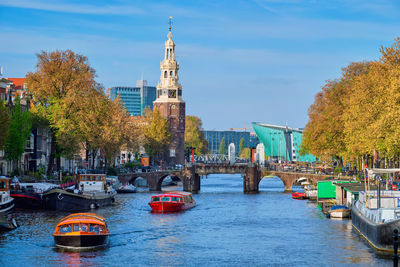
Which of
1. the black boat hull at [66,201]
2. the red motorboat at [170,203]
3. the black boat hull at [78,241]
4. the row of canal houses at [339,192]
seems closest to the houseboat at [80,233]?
the black boat hull at [78,241]

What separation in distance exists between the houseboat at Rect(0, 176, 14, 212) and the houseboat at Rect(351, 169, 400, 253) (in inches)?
1471

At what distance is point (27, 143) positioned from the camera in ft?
382

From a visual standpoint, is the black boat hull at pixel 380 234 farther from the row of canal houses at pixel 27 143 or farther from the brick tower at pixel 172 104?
the brick tower at pixel 172 104

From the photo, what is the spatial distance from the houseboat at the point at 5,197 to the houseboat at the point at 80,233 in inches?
829

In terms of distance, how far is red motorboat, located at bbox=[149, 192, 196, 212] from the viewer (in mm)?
92000

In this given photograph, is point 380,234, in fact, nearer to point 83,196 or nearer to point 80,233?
point 80,233

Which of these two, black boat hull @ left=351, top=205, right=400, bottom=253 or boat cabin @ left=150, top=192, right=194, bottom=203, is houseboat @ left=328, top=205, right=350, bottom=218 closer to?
black boat hull @ left=351, top=205, right=400, bottom=253

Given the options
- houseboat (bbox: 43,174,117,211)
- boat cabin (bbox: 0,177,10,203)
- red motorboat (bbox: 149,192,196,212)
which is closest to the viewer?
boat cabin (bbox: 0,177,10,203)

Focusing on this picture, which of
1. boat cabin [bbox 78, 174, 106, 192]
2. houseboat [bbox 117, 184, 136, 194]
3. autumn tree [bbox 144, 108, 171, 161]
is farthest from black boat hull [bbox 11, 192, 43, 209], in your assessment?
autumn tree [bbox 144, 108, 171, 161]

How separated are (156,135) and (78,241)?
12097cm

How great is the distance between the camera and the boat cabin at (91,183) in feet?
319

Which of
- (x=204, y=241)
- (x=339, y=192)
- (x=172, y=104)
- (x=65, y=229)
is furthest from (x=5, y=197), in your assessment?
(x=172, y=104)

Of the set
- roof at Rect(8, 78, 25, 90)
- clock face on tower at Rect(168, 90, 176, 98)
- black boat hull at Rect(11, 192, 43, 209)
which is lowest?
black boat hull at Rect(11, 192, 43, 209)

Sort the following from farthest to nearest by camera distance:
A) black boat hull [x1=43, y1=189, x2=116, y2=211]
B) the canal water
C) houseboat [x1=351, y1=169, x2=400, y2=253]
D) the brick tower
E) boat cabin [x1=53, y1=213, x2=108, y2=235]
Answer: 1. the brick tower
2. black boat hull [x1=43, y1=189, x2=116, y2=211]
3. boat cabin [x1=53, y1=213, x2=108, y2=235]
4. the canal water
5. houseboat [x1=351, y1=169, x2=400, y2=253]
